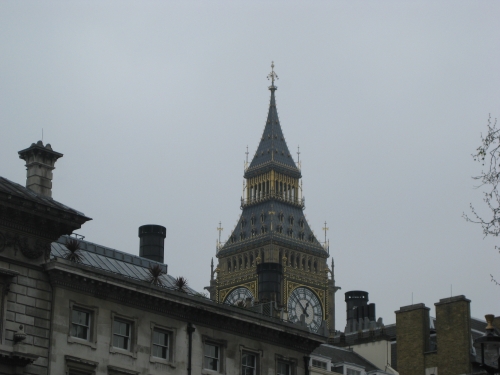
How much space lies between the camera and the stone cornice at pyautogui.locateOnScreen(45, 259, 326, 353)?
5706 centimetres

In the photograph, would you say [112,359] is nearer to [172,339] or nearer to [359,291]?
[172,339]

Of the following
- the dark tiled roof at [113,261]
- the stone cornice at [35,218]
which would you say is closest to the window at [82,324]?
the stone cornice at [35,218]

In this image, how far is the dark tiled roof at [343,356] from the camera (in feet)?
291

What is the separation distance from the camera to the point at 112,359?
5850cm

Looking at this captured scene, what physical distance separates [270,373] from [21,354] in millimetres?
18035

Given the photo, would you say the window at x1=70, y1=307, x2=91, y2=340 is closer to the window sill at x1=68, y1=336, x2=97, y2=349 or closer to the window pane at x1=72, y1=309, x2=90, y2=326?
the window pane at x1=72, y1=309, x2=90, y2=326

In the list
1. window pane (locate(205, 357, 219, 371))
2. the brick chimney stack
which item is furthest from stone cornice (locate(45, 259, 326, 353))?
the brick chimney stack

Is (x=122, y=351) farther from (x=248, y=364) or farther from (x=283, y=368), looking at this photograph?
(x=283, y=368)

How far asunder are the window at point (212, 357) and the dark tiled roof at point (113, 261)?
4160 millimetres

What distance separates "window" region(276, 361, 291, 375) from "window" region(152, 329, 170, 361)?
823 cm

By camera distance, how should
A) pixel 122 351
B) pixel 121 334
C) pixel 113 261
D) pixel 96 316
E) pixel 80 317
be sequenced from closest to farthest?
pixel 80 317
pixel 96 316
pixel 122 351
pixel 121 334
pixel 113 261

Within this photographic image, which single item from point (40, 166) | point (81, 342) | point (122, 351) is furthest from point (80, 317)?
point (40, 166)

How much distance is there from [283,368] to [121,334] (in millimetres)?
12184

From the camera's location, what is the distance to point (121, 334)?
196 ft
